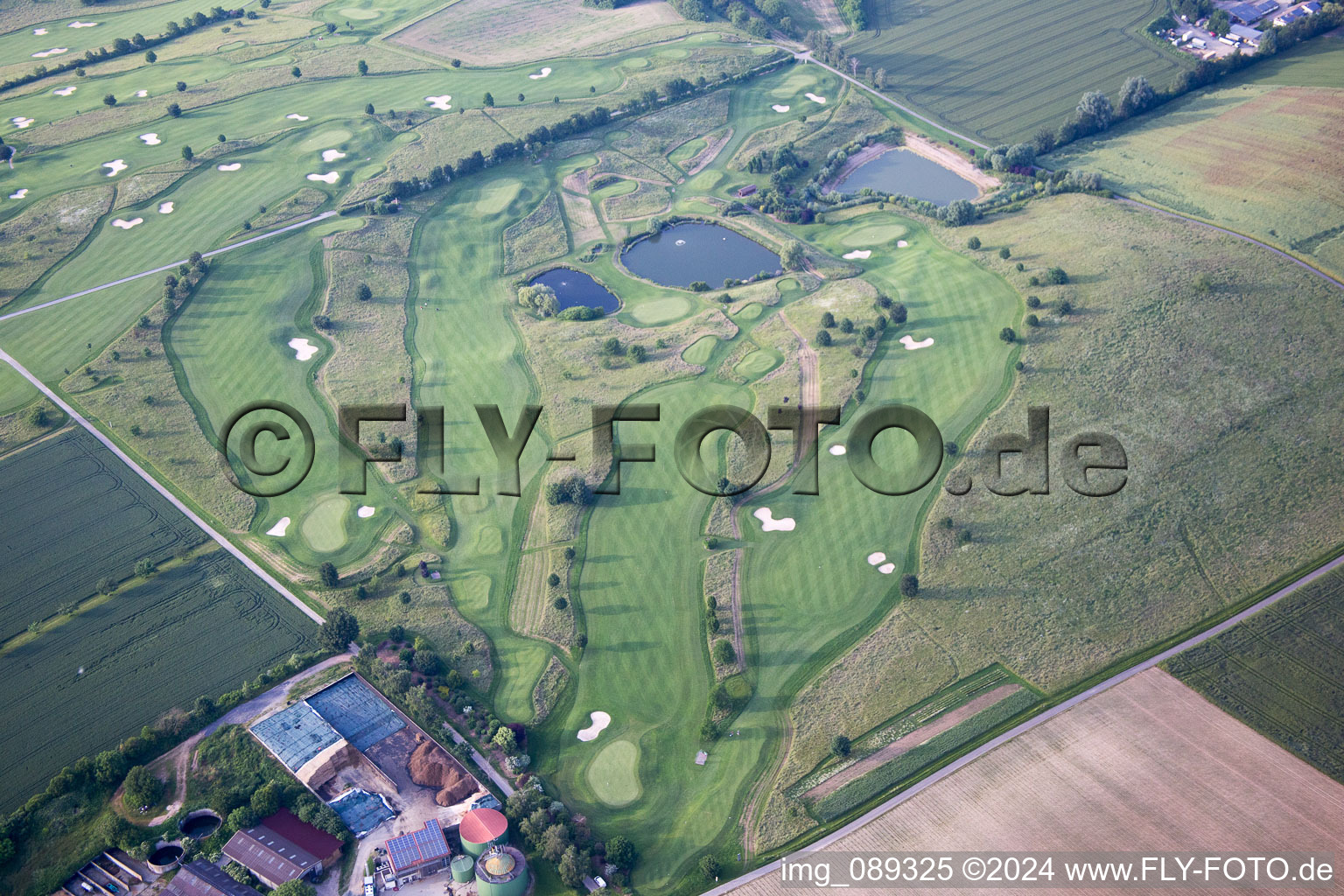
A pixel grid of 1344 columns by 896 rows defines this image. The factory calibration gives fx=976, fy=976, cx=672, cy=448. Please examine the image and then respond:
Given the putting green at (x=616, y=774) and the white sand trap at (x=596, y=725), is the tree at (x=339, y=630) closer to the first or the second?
the white sand trap at (x=596, y=725)

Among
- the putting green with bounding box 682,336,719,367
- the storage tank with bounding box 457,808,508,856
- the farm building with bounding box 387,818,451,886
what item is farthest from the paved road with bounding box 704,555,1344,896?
the putting green with bounding box 682,336,719,367

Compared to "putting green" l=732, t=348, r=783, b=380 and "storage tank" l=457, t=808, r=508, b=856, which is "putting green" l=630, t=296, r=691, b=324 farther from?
"storage tank" l=457, t=808, r=508, b=856

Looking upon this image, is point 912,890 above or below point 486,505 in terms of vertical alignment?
below

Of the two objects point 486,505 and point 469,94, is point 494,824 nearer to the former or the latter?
point 486,505

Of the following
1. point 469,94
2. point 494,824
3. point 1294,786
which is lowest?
point 1294,786

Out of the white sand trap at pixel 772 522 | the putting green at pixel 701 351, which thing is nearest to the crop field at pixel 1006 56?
the putting green at pixel 701 351

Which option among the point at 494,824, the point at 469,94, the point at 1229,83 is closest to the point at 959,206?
the point at 1229,83
